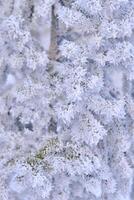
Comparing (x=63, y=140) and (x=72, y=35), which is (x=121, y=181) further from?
(x=72, y=35)

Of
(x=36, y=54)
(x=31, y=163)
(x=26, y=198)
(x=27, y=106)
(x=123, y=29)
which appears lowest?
(x=26, y=198)

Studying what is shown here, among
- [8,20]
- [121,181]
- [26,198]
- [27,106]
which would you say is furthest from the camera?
[121,181]

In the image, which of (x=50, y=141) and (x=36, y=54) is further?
(x=50, y=141)

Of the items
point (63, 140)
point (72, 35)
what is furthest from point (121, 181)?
point (72, 35)

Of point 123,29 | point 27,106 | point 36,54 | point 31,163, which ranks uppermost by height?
point 123,29

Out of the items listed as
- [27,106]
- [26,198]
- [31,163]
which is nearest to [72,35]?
[27,106]

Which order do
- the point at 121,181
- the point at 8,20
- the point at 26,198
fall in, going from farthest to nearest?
the point at 121,181 < the point at 26,198 < the point at 8,20

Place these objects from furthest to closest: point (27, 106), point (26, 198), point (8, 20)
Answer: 1. point (26, 198)
2. point (27, 106)
3. point (8, 20)

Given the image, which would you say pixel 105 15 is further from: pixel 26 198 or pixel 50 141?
pixel 26 198

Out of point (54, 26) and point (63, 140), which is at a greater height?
point (54, 26)
